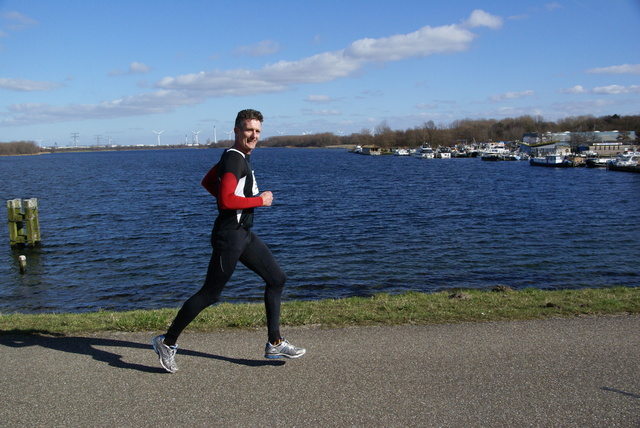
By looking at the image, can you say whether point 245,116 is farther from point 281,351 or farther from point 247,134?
point 281,351

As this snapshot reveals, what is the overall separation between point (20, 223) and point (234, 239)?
75.9 feet

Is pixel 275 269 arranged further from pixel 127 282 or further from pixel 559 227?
pixel 559 227

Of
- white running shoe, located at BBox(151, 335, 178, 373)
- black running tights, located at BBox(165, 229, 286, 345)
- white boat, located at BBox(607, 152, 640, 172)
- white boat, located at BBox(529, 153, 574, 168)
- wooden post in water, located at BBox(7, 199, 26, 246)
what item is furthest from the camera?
white boat, located at BBox(529, 153, 574, 168)

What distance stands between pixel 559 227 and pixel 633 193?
29690 millimetres

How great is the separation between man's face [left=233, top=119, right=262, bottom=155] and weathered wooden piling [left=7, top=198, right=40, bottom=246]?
73.8 ft

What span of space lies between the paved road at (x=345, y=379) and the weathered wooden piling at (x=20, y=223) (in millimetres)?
20495

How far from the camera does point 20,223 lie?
24625mm

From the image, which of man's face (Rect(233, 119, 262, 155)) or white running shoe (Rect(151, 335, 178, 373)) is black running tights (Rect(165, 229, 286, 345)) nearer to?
white running shoe (Rect(151, 335, 178, 373))

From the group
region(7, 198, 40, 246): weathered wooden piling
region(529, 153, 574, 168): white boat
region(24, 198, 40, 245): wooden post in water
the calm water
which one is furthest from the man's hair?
region(529, 153, 574, 168): white boat

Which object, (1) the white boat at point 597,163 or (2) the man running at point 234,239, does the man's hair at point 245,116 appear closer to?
→ (2) the man running at point 234,239

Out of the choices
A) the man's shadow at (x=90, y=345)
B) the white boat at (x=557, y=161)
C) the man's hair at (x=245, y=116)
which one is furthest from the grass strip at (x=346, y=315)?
the white boat at (x=557, y=161)

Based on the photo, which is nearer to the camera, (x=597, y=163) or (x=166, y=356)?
(x=166, y=356)

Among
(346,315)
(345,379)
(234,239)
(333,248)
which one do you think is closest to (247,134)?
(234,239)

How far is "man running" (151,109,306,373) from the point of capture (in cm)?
508
